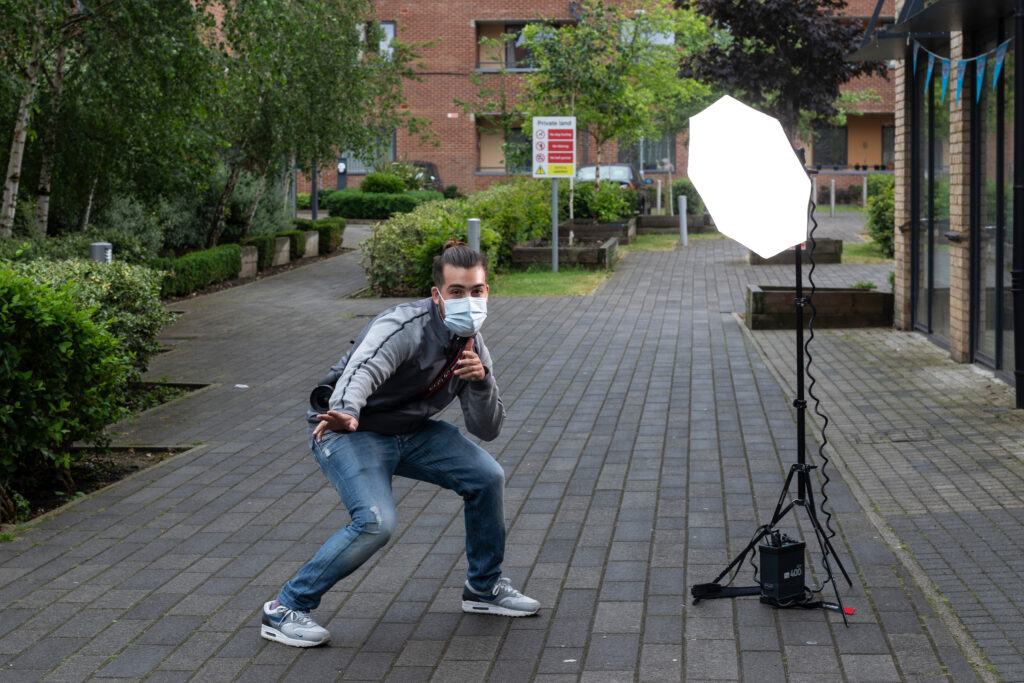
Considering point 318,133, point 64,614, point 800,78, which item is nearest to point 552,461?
point 64,614

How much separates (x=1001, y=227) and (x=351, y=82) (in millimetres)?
15784

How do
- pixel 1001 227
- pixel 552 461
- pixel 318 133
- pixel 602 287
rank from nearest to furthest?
pixel 552 461 → pixel 1001 227 → pixel 602 287 → pixel 318 133

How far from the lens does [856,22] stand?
25406 mm

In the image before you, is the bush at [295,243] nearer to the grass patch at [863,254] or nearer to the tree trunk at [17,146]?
the tree trunk at [17,146]

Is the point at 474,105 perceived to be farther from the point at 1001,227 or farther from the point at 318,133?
the point at 1001,227

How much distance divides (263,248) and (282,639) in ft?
64.0

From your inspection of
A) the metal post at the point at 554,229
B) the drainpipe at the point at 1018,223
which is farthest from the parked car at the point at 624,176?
the drainpipe at the point at 1018,223

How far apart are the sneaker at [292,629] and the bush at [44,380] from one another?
2.59m

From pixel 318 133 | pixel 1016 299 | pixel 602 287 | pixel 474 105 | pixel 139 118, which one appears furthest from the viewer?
pixel 474 105

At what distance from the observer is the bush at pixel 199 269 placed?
1886cm

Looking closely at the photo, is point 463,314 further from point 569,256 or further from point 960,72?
point 569,256

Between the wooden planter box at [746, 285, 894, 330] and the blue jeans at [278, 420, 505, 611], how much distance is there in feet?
32.4

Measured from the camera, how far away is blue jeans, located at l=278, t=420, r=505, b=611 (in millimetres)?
4793

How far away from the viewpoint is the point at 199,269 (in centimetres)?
2033
